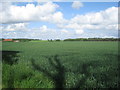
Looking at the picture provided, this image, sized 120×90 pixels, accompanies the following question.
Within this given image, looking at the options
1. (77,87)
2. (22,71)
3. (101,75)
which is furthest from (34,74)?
(101,75)

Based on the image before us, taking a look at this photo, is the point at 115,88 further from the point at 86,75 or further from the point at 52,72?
the point at 52,72

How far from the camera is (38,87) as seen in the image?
4855mm

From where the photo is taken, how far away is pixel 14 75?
5789mm

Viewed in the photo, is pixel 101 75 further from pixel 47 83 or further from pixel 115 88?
pixel 47 83

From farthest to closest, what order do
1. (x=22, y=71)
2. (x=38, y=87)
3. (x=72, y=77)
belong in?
(x=22, y=71) < (x=72, y=77) < (x=38, y=87)

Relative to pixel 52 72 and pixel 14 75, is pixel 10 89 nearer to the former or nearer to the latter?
pixel 14 75

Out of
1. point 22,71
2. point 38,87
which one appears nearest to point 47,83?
point 38,87

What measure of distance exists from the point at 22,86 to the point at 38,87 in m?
0.46

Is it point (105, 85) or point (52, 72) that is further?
point (52, 72)

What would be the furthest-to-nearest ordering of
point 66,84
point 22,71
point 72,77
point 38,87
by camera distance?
point 22,71
point 72,77
point 66,84
point 38,87

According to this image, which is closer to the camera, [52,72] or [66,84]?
[66,84]

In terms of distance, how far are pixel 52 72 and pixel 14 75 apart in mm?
1253

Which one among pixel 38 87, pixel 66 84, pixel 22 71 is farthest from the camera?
pixel 22 71

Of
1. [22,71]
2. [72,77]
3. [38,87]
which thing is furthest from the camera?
[22,71]
